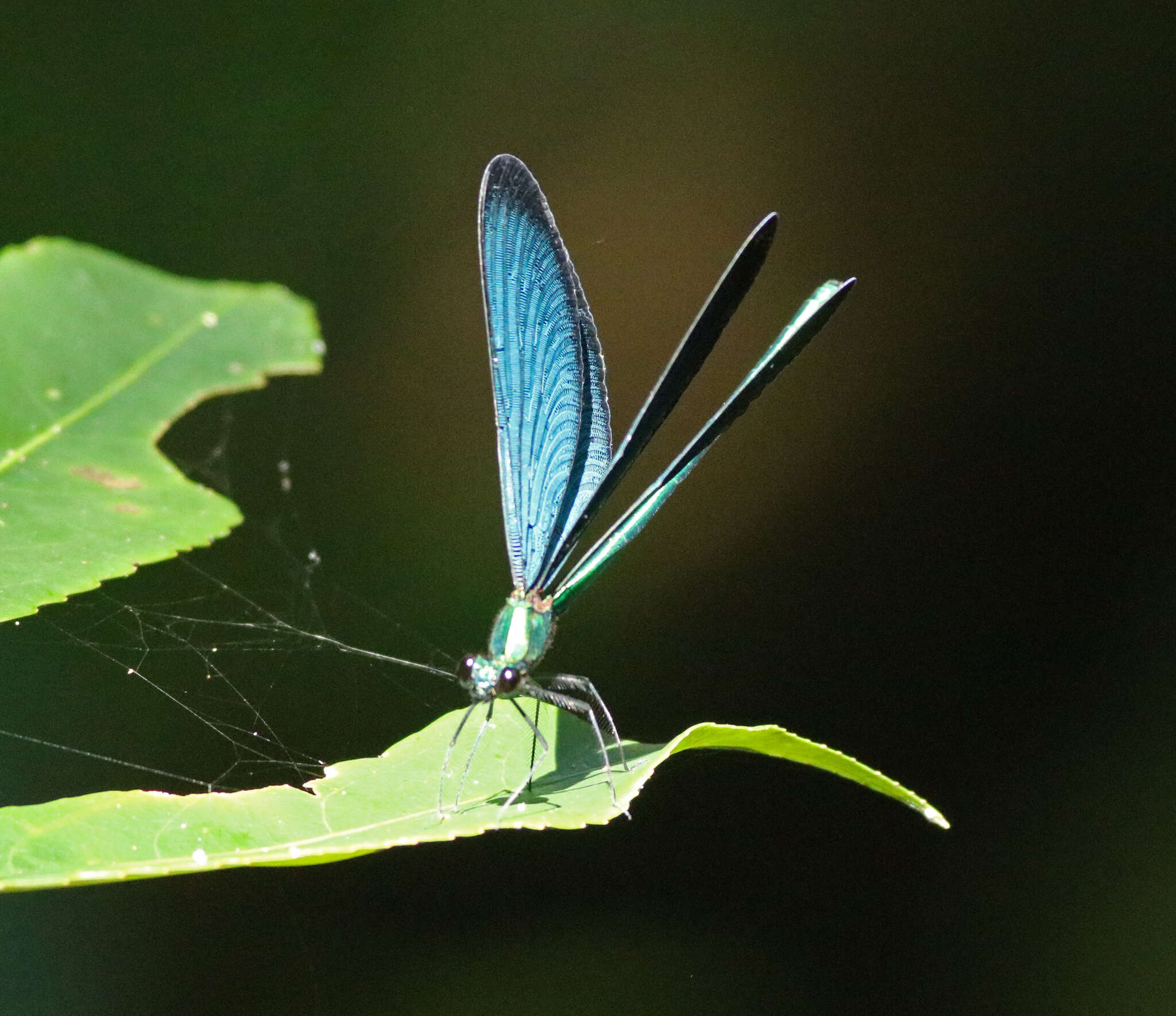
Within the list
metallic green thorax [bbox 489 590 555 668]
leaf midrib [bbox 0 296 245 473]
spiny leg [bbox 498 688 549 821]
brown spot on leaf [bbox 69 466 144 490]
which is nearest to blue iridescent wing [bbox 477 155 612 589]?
metallic green thorax [bbox 489 590 555 668]

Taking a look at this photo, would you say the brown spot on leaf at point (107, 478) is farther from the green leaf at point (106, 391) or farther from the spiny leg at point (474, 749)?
the spiny leg at point (474, 749)

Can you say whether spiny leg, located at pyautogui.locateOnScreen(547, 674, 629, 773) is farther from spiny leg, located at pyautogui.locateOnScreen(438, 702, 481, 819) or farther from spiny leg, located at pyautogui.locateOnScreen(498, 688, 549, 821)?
spiny leg, located at pyautogui.locateOnScreen(438, 702, 481, 819)

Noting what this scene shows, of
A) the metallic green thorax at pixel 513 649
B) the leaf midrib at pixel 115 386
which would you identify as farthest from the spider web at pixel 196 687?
the leaf midrib at pixel 115 386

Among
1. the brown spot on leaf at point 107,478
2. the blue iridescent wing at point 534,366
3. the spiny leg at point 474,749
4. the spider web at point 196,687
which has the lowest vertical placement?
the spider web at point 196,687

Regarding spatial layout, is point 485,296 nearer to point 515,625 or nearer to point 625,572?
point 515,625

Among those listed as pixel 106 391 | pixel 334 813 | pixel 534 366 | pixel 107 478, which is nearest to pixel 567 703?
pixel 334 813

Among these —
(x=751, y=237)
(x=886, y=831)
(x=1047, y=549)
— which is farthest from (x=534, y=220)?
(x=1047, y=549)

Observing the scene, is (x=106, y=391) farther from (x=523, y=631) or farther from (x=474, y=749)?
(x=474, y=749)
